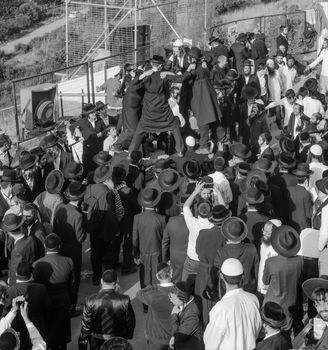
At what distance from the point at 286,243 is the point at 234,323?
1.35m

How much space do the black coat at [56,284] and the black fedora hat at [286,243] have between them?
223 centimetres

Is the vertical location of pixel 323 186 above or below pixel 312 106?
below

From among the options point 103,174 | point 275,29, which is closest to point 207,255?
point 103,174

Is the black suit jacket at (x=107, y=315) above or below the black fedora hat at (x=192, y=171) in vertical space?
below

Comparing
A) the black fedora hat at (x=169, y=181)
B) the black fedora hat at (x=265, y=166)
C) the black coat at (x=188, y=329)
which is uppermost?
the black fedora hat at (x=265, y=166)

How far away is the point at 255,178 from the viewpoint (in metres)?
9.11

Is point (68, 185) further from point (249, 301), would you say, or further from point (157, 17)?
point (157, 17)

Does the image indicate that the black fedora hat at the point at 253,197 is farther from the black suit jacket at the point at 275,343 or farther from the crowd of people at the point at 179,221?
the black suit jacket at the point at 275,343

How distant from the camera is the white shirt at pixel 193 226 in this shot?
7.87 meters

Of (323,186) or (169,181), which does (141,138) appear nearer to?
(169,181)

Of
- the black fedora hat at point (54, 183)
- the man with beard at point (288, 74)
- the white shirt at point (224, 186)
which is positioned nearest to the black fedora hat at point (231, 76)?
the man with beard at point (288, 74)

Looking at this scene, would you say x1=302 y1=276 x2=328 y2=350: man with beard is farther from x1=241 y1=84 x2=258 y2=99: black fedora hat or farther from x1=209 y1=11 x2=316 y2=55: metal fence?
x1=209 y1=11 x2=316 y2=55: metal fence

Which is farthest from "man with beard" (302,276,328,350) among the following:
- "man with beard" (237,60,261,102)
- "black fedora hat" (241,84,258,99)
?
"man with beard" (237,60,261,102)

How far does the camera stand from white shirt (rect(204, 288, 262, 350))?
6.04 m
